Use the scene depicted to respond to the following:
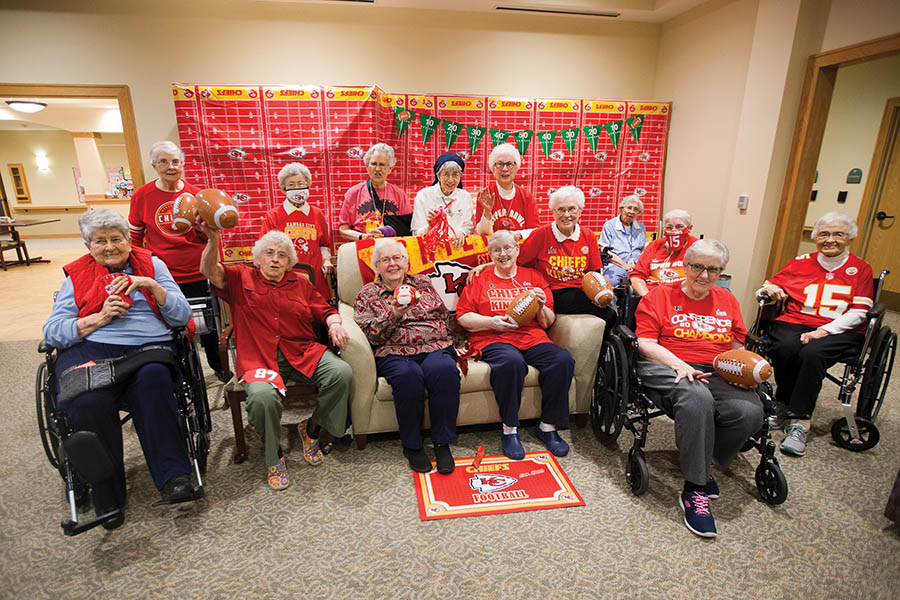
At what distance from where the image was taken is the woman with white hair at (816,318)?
231 cm

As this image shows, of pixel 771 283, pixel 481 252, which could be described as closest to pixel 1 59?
pixel 481 252

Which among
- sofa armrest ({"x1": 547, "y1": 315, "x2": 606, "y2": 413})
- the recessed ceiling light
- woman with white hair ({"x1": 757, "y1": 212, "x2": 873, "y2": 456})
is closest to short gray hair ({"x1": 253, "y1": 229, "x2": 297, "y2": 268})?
sofa armrest ({"x1": 547, "y1": 315, "x2": 606, "y2": 413})

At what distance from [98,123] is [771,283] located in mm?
12388

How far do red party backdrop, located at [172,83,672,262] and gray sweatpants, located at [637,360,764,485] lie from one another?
2.70 meters

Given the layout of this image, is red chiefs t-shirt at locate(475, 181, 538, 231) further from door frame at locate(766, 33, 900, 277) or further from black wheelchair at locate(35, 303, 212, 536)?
door frame at locate(766, 33, 900, 277)

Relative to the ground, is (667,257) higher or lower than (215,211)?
lower

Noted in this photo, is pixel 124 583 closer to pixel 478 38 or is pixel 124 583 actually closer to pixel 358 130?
pixel 358 130

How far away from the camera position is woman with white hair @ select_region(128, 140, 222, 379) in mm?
2527

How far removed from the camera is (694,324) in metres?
2.04

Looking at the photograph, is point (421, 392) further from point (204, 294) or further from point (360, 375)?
point (204, 294)

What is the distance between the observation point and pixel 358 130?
12.0 feet

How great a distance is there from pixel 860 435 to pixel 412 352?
2.44m

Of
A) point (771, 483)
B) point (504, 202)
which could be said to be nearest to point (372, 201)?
point (504, 202)

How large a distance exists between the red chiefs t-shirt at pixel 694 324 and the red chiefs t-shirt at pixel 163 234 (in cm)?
265
